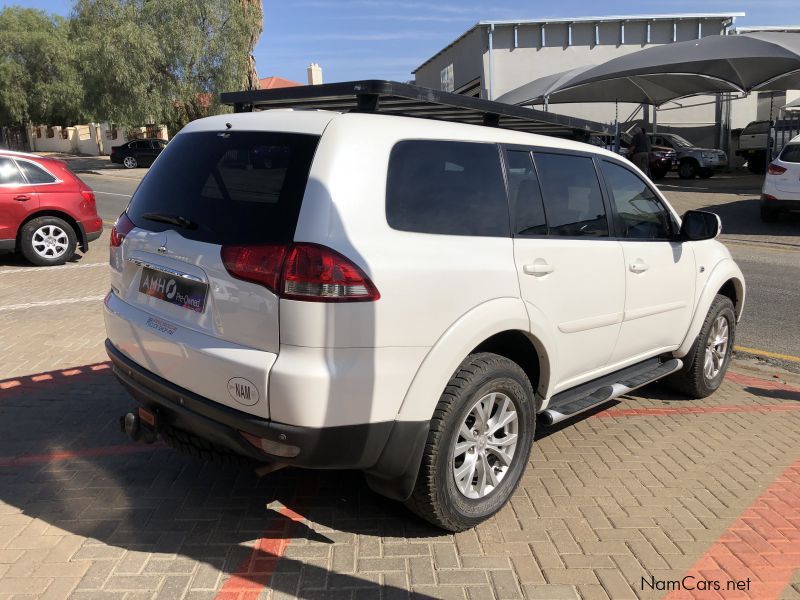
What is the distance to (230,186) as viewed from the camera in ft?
10.0

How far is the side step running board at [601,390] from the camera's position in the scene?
12.4 feet

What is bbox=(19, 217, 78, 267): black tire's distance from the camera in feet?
32.4

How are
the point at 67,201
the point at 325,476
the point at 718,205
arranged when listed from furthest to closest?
the point at 718,205
the point at 67,201
the point at 325,476

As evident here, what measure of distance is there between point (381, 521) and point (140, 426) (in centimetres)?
123

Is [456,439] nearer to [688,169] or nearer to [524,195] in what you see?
[524,195]

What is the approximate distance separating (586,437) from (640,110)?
106 ft

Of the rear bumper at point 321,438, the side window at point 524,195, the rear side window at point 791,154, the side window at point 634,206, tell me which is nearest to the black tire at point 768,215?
the rear side window at point 791,154

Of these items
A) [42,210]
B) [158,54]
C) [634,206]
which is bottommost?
[42,210]

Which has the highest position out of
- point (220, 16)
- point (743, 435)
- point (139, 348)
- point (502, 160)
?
point (220, 16)

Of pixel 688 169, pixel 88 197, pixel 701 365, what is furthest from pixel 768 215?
pixel 88 197

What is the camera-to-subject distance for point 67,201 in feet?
32.9

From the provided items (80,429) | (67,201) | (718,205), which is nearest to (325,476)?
(80,429)

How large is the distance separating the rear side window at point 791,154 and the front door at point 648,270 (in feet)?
34.6

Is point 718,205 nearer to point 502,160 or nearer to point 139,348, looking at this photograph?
point 502,160
